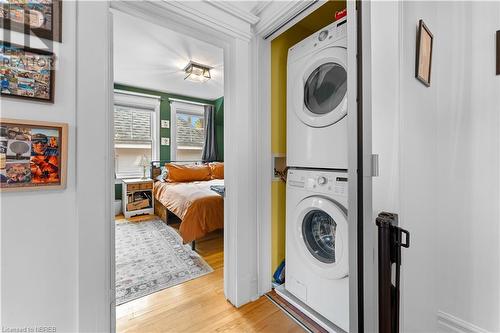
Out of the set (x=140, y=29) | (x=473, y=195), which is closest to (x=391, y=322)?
(x=473, y=195)

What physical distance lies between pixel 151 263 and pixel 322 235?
1805mm

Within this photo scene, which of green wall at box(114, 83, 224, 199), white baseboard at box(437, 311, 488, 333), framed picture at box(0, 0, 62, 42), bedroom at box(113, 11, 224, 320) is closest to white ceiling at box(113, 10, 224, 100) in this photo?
bedroom at box(113, 11, 224, 320)

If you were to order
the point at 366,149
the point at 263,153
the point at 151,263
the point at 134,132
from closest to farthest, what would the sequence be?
the point at 366,149 < the point at 263,153 < the point at 151,263 < the point at 134,132

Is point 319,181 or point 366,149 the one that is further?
point 319,181

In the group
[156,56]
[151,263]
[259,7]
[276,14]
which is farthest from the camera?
[156,56]

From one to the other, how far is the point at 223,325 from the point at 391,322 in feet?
3.72

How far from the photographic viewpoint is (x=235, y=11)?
1549 millimetres

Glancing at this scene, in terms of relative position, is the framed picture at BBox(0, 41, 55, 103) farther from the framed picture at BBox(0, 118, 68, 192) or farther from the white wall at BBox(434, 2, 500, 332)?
the white wall at BBox(434, 2, 500, 332)

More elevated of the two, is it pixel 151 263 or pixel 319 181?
pixel 319 181

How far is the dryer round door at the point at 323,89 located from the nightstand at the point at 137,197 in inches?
136

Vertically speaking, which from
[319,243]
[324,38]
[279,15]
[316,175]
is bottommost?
[319,243]

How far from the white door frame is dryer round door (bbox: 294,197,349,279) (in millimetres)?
412

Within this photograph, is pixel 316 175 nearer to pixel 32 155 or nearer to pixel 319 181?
pixel 319 181

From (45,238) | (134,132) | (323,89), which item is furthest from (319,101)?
(134,132)
